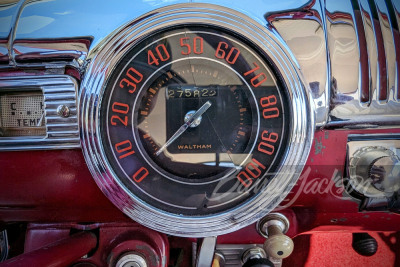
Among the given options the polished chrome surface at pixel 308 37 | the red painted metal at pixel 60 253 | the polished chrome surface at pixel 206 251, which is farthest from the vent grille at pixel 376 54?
the red painted metal at pixel 60 253

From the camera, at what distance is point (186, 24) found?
90 cm

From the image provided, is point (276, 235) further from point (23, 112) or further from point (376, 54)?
point (23, 112)

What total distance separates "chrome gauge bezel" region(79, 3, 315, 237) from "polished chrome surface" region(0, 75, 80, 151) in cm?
4

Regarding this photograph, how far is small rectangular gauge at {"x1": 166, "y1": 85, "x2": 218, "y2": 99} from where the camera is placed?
932mm

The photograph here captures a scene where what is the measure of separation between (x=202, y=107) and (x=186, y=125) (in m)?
0.07

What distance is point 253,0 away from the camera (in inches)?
36.8

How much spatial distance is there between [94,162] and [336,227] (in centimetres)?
79

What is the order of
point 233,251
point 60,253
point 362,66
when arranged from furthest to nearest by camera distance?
point 233,251, point 362,66, point 60,253

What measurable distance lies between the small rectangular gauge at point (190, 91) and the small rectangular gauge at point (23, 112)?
39 cm

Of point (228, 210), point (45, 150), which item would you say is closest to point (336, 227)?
point (228, 210)

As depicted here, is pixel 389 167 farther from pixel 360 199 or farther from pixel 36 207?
pixel 36 207

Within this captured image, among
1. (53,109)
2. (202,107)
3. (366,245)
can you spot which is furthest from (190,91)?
(366,245)

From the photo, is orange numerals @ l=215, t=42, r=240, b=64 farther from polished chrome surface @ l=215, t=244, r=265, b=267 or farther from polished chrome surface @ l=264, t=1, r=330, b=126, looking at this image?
polished chrome surface @ l=215, t=244, r=265, b=267

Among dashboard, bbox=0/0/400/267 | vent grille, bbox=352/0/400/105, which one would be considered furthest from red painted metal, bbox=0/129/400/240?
vent grille, bbox=352/0/400/105
